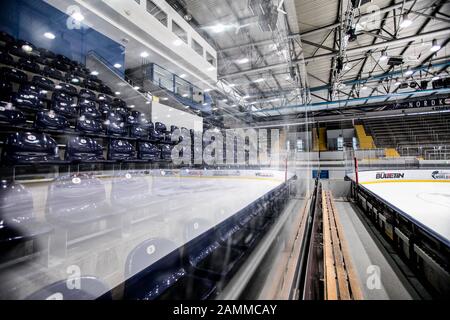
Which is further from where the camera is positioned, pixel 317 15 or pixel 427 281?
pixel 317 15

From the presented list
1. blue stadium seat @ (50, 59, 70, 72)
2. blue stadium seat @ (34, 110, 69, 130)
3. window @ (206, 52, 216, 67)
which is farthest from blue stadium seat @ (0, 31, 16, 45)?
window @ (206, 52, 216, 67)

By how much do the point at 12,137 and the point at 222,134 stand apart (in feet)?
15.7

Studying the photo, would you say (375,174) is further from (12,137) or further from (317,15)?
(12,137)

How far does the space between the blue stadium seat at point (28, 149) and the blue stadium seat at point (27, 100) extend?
80 centimetres

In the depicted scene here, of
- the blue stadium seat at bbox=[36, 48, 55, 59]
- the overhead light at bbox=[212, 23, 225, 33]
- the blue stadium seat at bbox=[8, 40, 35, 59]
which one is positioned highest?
the overhead light at bbox=[212, 23, 225, 33]

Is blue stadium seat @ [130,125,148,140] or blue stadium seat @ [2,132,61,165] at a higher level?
blue stadium seat @ [130,125,148,140]

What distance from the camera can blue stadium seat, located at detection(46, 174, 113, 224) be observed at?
124 cm

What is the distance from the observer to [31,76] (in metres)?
3.01

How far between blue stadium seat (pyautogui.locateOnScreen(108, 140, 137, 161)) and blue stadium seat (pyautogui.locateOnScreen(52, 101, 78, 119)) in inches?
26.3

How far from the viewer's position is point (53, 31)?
3648mm

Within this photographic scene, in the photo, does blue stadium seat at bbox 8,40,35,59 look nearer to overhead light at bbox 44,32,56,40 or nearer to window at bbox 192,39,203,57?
overhead light at bbox 44,32,56,40

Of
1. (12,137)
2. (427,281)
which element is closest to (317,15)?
(427,281)

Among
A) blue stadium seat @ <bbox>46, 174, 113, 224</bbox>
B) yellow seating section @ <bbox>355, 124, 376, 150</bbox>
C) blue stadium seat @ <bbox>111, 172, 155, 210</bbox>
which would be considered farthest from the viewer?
yellow seating section @ <bbox>355, 124, 376, 150</bbox>

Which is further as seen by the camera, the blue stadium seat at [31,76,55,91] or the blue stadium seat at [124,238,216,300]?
A: the blue stadium seat at [31,76,55,91]
